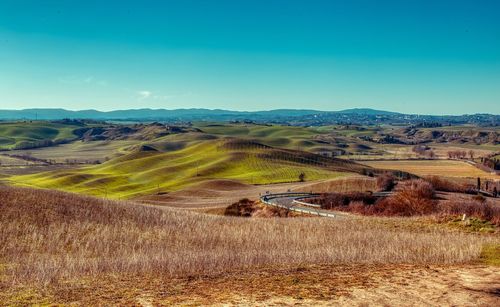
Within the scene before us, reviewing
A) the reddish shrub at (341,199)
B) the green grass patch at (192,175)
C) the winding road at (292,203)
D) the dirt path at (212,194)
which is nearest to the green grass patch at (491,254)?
the winding road at (292,203)

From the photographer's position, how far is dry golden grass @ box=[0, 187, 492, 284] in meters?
21.0

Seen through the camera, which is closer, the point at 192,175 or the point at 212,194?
the point at 212,194

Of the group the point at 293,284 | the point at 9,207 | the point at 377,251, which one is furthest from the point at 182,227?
the point at 293,284

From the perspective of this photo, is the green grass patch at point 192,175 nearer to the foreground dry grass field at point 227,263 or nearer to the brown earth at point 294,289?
the foreground dry grass field at point 227,263

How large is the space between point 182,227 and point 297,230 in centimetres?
901

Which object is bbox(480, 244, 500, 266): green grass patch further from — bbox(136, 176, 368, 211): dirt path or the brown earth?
bbox(136, 176, 368, 211): dirt path

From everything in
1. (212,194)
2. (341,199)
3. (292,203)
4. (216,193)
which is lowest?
(212,194)

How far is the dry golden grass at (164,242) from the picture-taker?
21.0 metres

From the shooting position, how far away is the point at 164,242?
1213 inches

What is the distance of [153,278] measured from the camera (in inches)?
746

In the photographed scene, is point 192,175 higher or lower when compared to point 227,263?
lower

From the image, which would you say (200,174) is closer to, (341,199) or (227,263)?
(341,199)

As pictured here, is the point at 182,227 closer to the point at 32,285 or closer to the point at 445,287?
the point at 32,285

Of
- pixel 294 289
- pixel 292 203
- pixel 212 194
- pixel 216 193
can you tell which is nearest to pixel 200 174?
pixel 216 193
